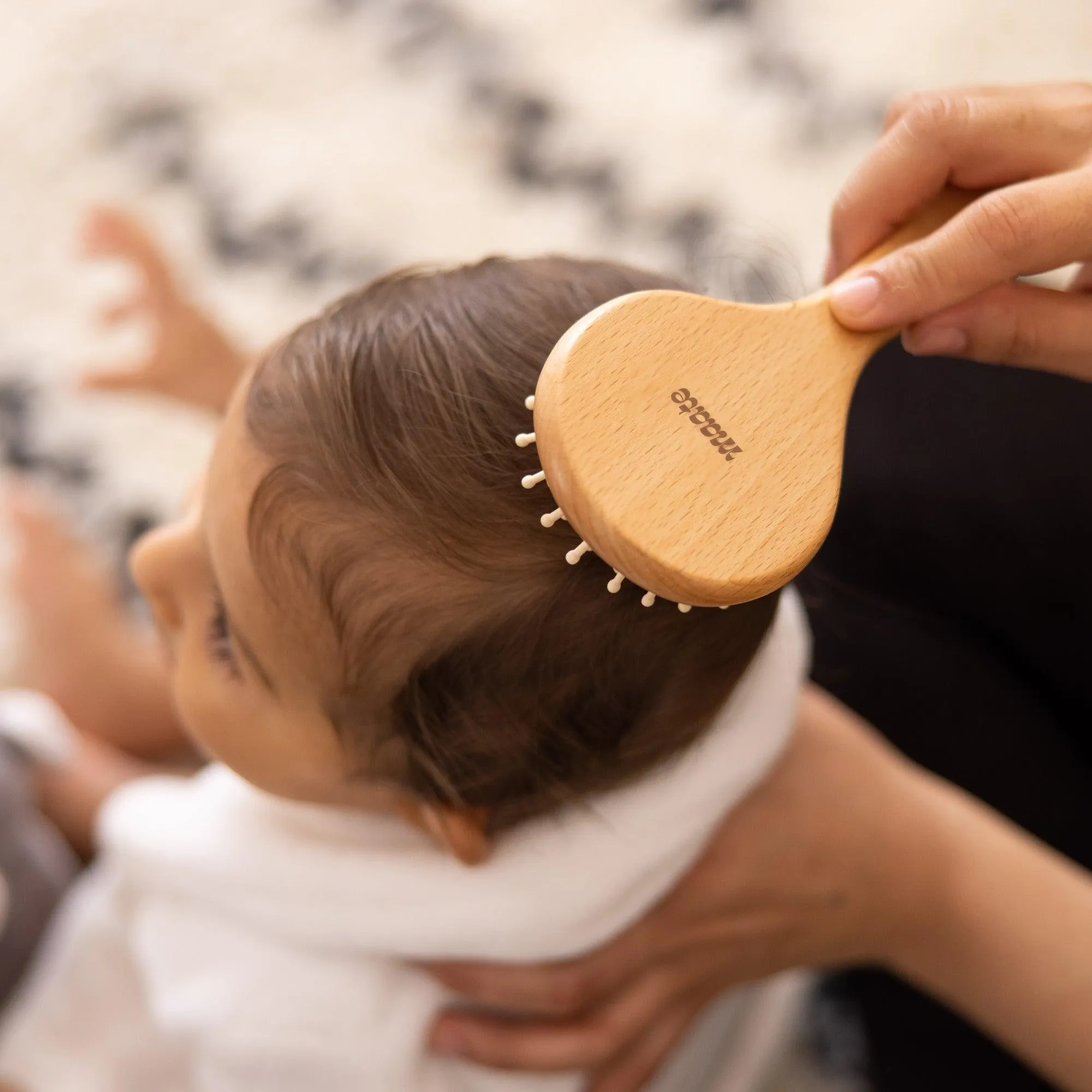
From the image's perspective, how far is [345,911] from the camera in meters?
0.64

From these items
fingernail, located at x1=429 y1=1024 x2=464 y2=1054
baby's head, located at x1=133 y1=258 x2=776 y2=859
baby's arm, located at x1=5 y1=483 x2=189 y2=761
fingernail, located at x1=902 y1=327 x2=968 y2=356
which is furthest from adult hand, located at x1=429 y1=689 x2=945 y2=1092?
baby's arm, located at x1=5 y1=483 x2=189 y2=761

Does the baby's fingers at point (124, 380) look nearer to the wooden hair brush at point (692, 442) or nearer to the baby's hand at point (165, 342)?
the baby's hand at point (165, 342)

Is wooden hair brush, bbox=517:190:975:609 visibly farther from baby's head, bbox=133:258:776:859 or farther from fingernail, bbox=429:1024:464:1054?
fingernail, bbox=429:1024:464:1054

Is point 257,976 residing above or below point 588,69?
below

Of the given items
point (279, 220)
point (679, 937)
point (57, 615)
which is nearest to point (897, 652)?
point (679, 937)

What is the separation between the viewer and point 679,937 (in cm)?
66

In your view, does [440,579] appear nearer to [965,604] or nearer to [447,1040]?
[447,1040]

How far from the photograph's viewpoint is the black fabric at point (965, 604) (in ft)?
2.36

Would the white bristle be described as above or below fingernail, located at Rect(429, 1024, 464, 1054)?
above

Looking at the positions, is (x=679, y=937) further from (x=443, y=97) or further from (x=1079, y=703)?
(x=443, y=97)

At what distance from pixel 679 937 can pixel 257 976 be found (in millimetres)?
248

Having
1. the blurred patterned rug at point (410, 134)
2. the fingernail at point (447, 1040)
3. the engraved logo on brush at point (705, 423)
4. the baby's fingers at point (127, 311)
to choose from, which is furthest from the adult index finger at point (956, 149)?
the baby's fingers at point (127, 311)

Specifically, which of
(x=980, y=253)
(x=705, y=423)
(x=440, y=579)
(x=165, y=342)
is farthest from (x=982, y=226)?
(x=165, y=342)

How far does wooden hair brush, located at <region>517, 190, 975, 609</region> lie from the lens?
0.39 m
